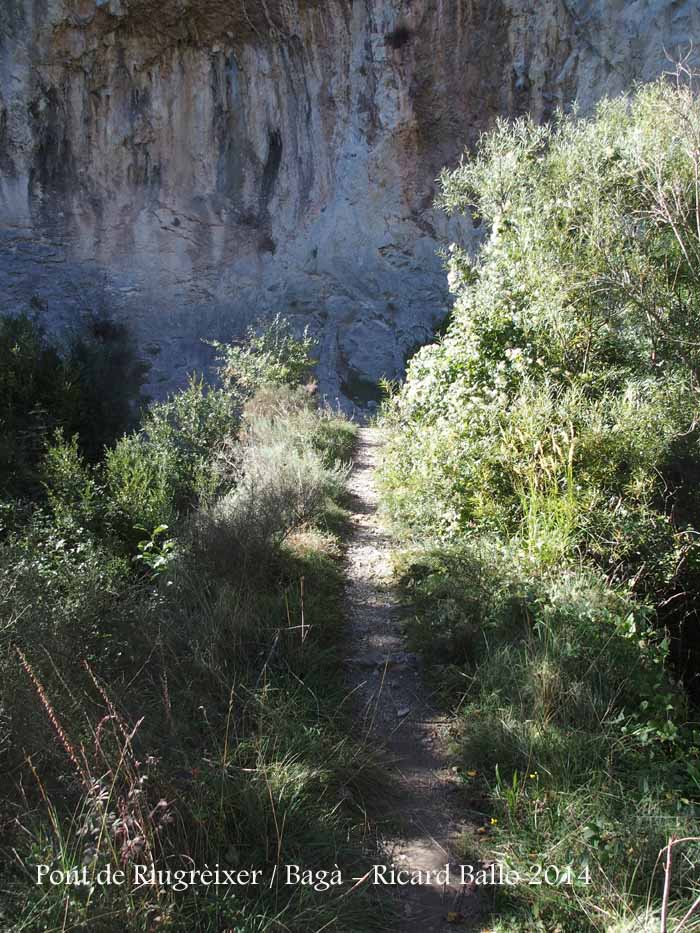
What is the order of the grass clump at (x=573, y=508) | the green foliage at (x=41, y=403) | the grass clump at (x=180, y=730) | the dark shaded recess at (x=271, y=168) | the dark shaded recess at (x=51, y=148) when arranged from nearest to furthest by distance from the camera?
the grass clump at (x=180, y=730) → the grass clump at (x=573, y=508) → the green foliage at (x=41, y=403) → the dark shaded recess at (x=51, y=148) → the dark shaded recess at (x=271, y=168)

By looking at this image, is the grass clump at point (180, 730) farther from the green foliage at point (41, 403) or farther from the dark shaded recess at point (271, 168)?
the dark shaded recess at point (271, 168)

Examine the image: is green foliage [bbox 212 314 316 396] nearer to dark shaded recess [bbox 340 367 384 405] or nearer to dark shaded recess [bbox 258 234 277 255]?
dark shaded recess [bbox 340 367 384 405]

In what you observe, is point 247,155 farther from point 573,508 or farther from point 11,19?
point 573,508

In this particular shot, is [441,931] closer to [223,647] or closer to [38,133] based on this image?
[223,647]

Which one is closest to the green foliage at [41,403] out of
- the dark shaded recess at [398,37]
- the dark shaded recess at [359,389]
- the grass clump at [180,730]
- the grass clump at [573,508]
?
the grass clump at [180,730]

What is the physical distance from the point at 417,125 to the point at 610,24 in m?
5.91

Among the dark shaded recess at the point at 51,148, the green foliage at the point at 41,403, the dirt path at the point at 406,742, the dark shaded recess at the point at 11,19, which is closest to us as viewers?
the dirt path at the point at 406,742

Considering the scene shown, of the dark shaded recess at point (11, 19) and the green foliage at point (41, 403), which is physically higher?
the dark shaded recess at point (11, 19)

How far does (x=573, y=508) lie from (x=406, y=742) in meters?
2.09

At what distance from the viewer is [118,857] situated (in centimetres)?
196

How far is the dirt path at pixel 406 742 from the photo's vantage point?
2.29 meters

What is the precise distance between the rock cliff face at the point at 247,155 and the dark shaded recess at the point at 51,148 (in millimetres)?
50

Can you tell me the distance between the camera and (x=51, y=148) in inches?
863

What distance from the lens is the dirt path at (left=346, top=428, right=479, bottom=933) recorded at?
229 centimetres
